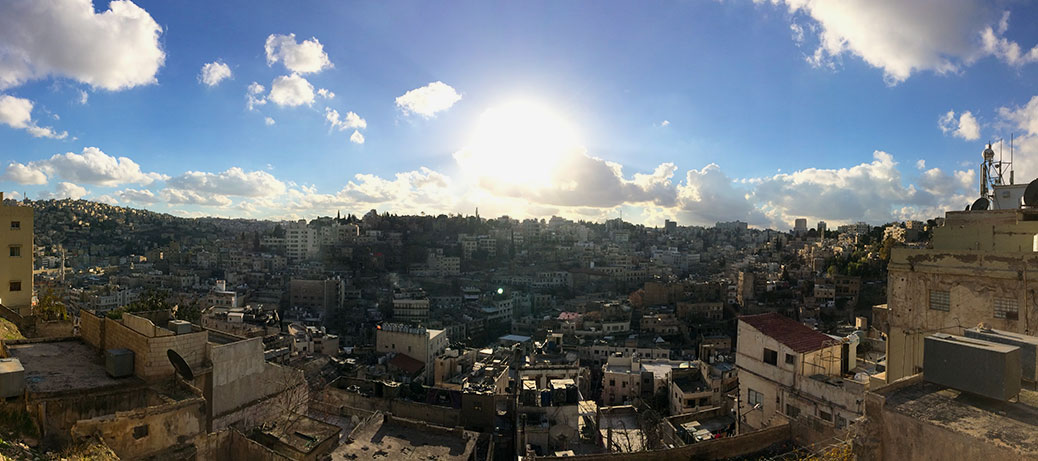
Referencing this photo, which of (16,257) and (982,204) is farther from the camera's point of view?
(16,257)

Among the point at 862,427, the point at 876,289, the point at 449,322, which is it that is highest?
the point at 862,427

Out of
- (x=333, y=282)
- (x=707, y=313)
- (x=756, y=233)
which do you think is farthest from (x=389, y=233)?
(x=756, y=233)

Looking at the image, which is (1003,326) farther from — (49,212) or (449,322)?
(49,212)

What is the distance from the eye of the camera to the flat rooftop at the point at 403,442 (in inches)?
442

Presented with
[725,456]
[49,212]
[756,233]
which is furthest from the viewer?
[756,233]

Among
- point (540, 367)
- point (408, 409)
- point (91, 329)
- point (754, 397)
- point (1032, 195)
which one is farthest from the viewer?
point (540, 367)

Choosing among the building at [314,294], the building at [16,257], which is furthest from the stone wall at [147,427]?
the building at [314,294]

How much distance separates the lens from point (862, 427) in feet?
11.8

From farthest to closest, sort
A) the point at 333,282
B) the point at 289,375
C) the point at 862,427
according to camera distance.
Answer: the point at 333,282, the point at 289,375, the point at 862,427

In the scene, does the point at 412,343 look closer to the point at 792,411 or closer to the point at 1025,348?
the point at 792,411

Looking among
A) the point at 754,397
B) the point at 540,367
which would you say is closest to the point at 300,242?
the point at 540,367

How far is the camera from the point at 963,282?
329 inches

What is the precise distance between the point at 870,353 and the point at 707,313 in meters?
28.7

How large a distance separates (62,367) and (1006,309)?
13.3m
